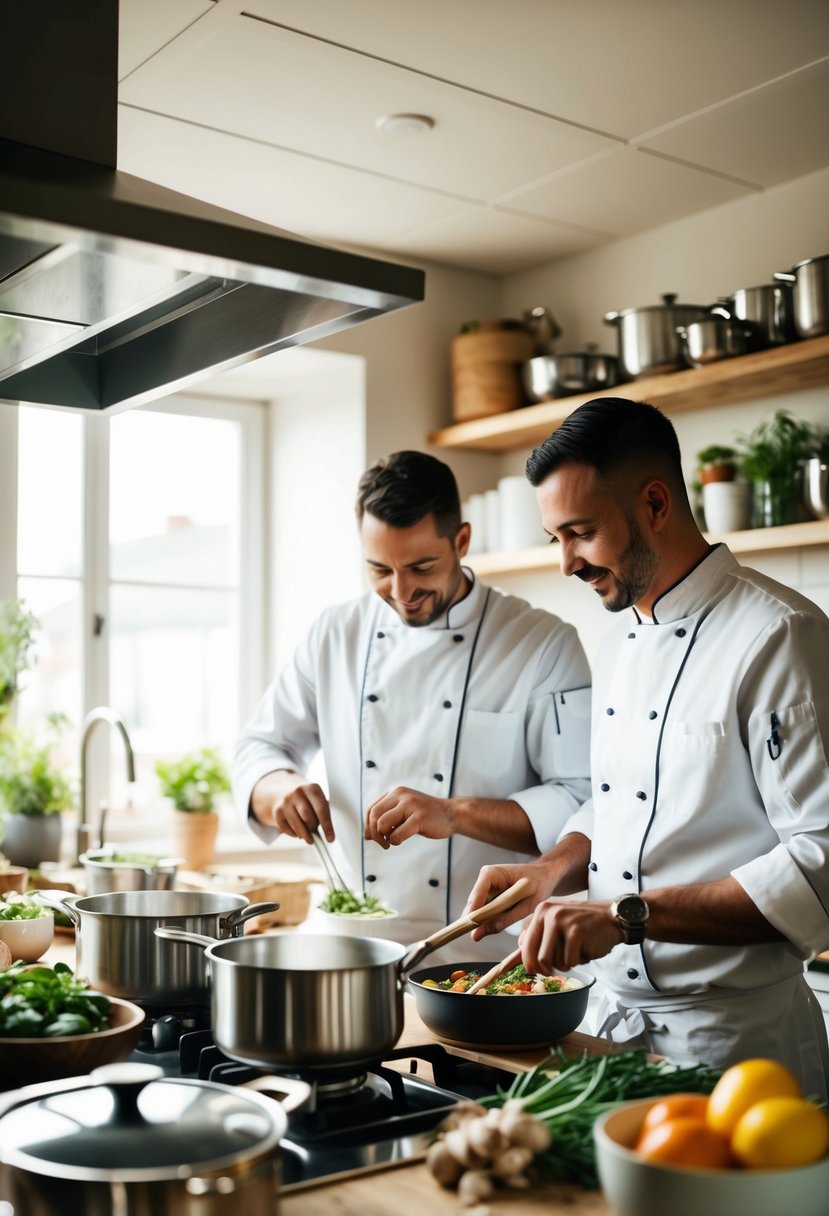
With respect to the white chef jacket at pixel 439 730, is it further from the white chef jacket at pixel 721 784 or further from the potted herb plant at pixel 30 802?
the potted herb plant at pixel 30 802

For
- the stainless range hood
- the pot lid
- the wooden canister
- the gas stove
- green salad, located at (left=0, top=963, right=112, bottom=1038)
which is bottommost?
the gas stove

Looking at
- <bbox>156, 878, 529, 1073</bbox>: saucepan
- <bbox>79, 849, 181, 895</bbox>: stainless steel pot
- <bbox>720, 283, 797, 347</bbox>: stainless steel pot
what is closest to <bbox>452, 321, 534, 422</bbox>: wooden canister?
<bbox>720, 283, 797, 347</bbox>: stainless steel pot

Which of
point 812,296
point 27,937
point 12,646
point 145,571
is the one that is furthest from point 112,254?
point 145,571

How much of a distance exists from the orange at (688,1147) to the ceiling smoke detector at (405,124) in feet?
8.37

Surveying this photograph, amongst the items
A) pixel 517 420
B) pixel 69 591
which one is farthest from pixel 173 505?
pixel 517 420

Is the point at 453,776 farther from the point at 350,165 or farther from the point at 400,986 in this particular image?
the point at 350,165

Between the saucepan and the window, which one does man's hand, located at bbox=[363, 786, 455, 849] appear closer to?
the saucepan

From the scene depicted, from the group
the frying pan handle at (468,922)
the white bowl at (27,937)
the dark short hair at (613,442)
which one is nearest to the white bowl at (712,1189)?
the frying pan handle at (468,922)

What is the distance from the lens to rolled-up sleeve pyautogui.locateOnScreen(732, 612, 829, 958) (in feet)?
5.47

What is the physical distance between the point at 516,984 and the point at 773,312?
84.9 inches

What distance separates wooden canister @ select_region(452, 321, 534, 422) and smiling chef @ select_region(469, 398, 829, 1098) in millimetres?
2045

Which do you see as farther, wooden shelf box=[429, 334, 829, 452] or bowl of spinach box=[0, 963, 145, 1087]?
wooden shelf box=[429, 334, 829, 452]

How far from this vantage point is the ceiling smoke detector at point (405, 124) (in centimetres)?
297

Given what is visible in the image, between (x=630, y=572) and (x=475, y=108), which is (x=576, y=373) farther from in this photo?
(x=630, y=572)
